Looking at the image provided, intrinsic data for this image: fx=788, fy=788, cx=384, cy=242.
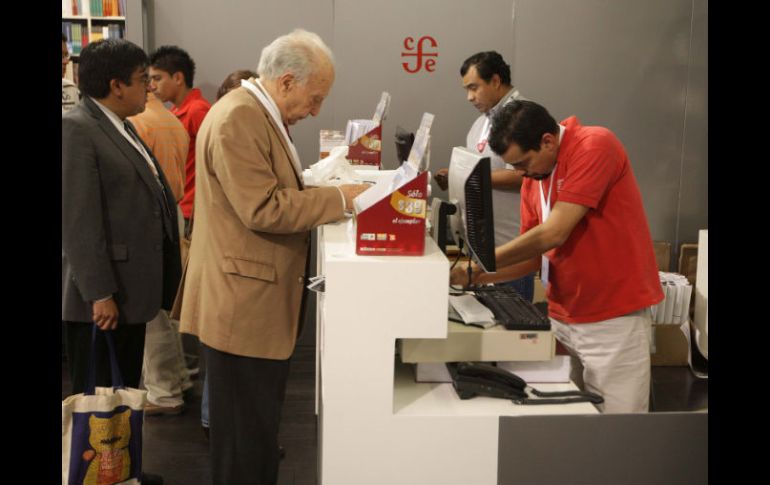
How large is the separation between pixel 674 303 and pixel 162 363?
2.91 m

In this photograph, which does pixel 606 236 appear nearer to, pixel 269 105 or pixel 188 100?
pixel 269 105

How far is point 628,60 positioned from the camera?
509 cm

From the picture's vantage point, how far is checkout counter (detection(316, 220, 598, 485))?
186 cm

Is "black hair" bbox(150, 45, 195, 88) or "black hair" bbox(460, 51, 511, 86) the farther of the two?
"black hair" bbox(150, 45, 195, 88)

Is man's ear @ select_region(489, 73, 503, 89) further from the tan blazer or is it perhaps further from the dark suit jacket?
the tan blazer

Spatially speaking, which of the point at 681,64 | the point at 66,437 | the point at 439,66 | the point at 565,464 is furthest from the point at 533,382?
the point at 681,64

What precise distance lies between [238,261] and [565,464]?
1007 millimetres

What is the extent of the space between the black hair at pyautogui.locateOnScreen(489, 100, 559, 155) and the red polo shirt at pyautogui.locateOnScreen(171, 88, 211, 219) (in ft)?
7.51

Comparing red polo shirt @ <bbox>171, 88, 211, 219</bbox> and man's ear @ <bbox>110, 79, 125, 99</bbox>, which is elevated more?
man's ear @ <bbox>110, 79, 125, 99</bbox>

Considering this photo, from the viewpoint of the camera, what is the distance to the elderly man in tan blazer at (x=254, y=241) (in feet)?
6.81

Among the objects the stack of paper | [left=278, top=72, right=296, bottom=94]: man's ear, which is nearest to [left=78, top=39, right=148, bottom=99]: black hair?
[left=278, top=72, right=296, bottom=94]: man's ear

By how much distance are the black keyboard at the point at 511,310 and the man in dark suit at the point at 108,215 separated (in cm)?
121

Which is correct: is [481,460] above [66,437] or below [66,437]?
above

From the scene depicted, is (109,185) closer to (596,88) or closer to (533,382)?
(533,382)
